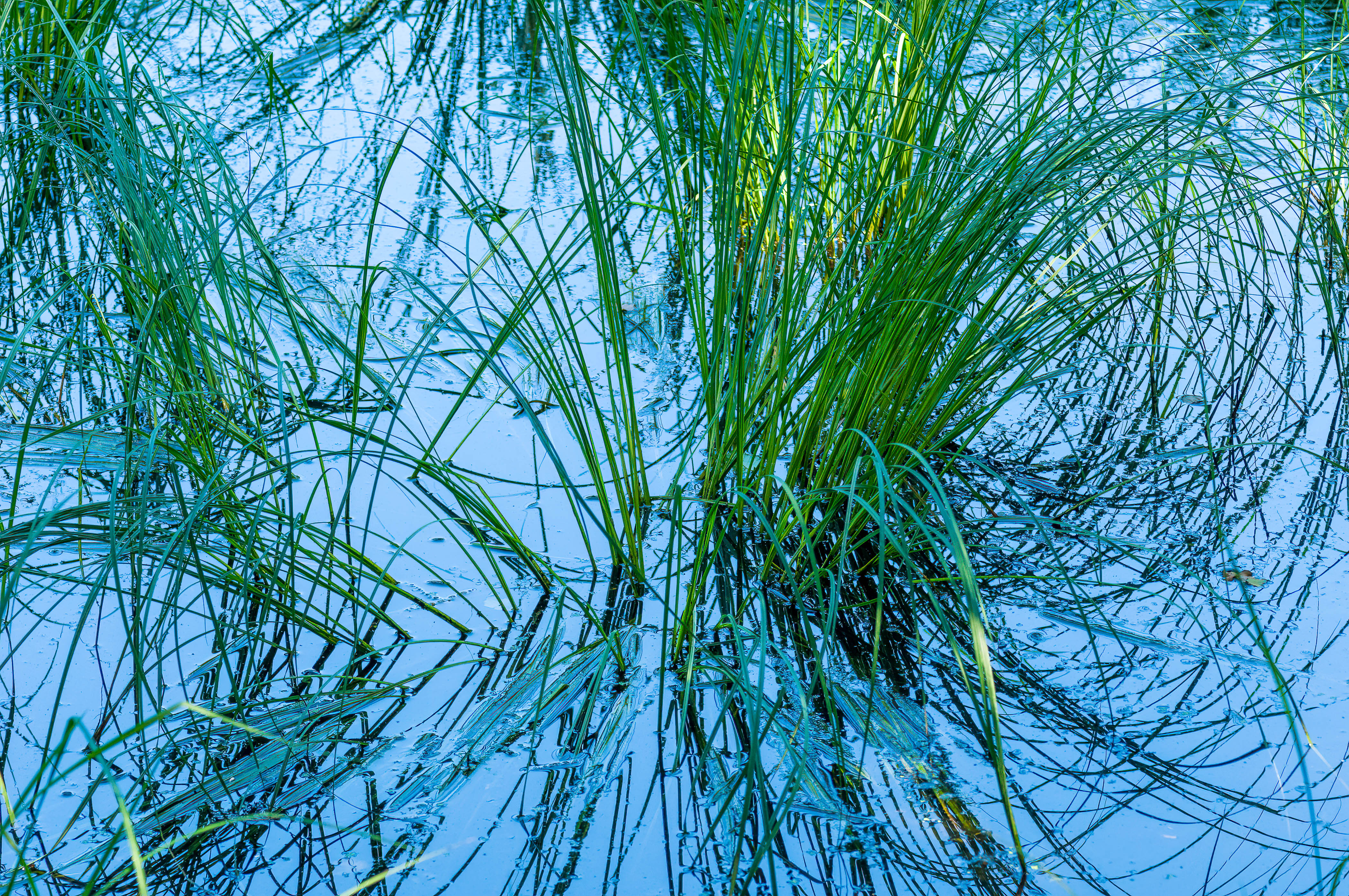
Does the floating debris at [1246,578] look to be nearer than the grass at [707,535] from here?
No

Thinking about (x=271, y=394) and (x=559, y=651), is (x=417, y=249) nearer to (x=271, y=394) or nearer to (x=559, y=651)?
(x=271, y=394)

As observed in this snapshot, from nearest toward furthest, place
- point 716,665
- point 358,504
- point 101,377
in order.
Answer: point 716,665 < point 358,504 < point 101,377

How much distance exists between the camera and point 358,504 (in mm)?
1571

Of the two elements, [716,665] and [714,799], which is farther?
[716,665]

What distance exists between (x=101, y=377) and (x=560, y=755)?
1061mm

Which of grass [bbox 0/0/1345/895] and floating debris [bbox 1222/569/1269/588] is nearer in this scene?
grass [bbox 0/0/1345/895]

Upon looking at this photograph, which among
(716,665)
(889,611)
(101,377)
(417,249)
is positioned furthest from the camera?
(417,249)

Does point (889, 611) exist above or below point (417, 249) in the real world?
below

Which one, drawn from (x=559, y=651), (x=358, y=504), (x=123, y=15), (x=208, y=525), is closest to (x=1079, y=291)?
(x=559, y=651)

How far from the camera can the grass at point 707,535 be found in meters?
1.12

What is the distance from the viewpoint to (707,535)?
140 cm

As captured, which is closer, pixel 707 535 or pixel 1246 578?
pixel 707 535

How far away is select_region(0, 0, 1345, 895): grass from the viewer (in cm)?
112

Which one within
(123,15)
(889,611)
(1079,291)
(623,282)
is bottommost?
(889,611)
